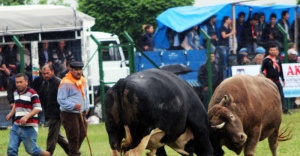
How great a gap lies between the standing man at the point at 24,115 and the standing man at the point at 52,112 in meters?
1.67

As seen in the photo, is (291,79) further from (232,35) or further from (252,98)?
(252,98)

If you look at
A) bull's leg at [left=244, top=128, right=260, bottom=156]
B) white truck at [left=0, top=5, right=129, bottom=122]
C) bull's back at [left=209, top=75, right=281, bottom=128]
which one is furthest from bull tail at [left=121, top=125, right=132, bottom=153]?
white truck at [left=0, top=5, right=129, bottom=122]

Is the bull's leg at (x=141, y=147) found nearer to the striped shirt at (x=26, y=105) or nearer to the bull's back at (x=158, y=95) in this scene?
the bull's back at (x=158, y=95)

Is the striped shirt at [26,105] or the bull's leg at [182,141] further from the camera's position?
the striped shirt at [26,105]

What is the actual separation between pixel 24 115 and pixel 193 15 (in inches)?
521

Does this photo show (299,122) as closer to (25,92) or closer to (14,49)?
(14,49)

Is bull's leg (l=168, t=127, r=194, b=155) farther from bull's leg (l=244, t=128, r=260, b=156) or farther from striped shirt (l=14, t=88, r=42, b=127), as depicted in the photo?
striped shirt (l=14, t=88, r=42, b=127)

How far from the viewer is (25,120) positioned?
13.5 metres

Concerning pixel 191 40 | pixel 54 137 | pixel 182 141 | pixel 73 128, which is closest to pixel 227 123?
pixel 182 141

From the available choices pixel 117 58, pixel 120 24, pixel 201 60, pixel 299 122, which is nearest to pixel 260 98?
pixel 299 122

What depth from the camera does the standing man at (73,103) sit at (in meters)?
14.5

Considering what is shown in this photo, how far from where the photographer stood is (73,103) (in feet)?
47.8

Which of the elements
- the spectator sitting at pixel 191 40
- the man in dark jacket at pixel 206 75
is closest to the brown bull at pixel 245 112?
the man in dark jacket at pixel 206 75

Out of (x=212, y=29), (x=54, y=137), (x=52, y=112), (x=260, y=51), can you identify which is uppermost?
(x=212, y=29)
